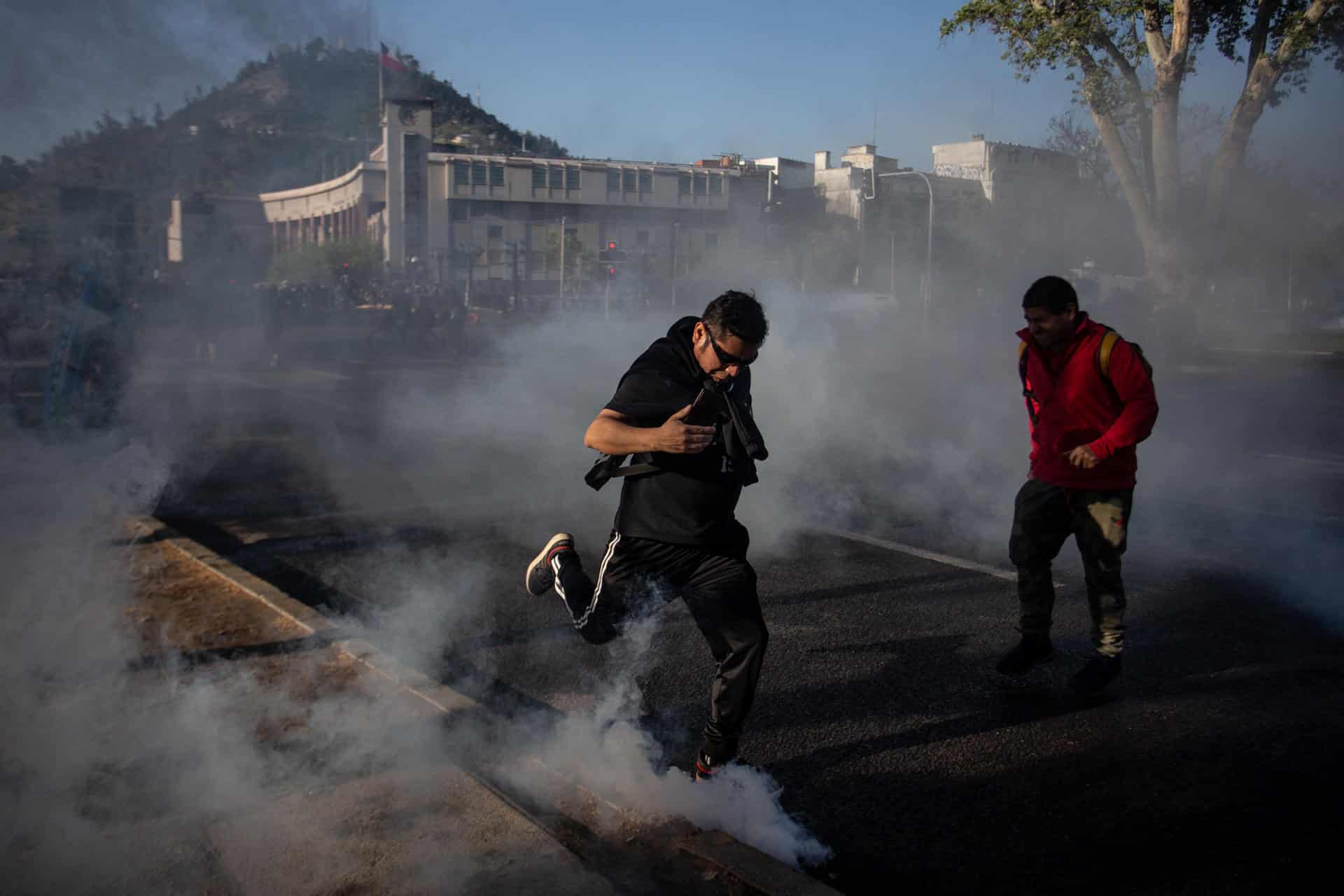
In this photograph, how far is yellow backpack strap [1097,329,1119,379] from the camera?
402 cm

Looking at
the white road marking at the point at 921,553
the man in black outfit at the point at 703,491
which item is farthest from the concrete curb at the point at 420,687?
the white road marking at the point at 921,553

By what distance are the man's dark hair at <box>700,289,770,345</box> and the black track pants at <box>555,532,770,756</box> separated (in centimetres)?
66

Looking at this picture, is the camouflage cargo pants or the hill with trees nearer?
the camouflage cargo pants

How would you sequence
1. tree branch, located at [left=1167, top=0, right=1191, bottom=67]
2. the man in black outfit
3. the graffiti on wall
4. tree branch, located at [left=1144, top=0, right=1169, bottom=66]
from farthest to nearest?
the graffiti on wall < tree branch, located at [left=1144, top=0, right=1169, bottom=66] < tree branch, located at [left=1167, top=0, right=1191, bottom=67] < the man in black outfit

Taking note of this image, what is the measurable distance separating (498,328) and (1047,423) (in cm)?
2205

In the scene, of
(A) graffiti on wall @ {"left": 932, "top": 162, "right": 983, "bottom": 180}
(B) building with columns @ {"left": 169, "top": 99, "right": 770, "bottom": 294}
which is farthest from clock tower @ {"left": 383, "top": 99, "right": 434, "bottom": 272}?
(A) graffiti on wall @ {"left": 932, "top": 162, "right": 983, "bottom": 180}

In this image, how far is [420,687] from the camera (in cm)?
403

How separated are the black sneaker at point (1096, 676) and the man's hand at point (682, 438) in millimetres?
2122

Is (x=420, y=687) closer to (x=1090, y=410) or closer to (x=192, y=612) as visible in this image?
(x=192, y=612)

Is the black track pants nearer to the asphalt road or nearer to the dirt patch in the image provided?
the asphalt road

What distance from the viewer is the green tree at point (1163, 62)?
19.7 meters

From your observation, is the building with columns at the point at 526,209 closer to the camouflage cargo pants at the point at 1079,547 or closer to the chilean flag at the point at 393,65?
the chilean flag at the point at 393,65

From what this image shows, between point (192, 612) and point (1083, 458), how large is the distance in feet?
13.8

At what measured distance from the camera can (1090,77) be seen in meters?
20.8
